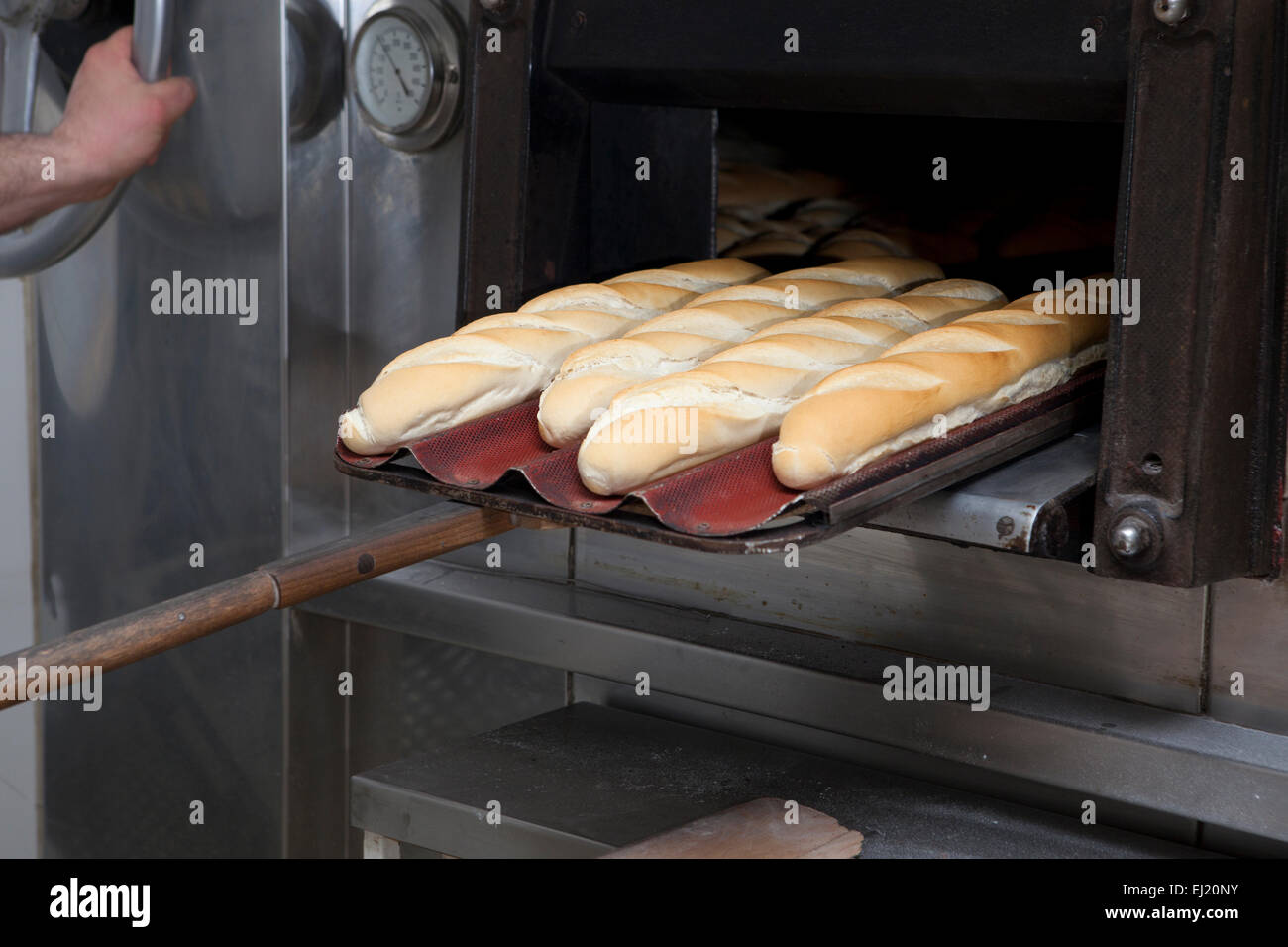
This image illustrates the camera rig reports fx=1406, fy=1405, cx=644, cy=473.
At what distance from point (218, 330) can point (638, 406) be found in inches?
42.3

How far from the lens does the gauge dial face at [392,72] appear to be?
1.83 metres

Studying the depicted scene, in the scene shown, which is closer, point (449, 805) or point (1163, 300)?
point (1163, 300)

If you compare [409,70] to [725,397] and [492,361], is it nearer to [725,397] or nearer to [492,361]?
[492,361]

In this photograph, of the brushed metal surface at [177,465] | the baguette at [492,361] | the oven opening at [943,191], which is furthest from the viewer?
the brushed metal surface at [177,465]

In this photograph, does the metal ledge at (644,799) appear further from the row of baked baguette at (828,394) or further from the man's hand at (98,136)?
the man's hand at (98,136)

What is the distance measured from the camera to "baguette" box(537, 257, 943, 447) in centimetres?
119

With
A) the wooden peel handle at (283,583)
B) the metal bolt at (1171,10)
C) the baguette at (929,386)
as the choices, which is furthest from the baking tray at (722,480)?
the metal bolt at (1171,10)

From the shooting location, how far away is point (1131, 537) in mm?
1151

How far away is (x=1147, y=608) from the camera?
143 cm

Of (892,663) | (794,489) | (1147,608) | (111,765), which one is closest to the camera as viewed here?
(794,489)

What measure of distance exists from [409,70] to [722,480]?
1.00 m

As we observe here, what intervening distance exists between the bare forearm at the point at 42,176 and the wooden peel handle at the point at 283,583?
0.70m
